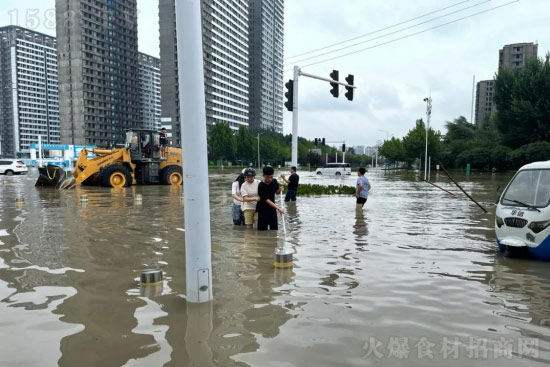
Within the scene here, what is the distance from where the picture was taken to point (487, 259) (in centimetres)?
731

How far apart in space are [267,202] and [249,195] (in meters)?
0.57

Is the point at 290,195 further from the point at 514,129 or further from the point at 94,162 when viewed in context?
the point at 514,129

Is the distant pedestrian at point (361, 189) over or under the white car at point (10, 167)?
under

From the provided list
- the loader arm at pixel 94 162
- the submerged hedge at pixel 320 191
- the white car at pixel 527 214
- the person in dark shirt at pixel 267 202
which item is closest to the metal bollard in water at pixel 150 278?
the person in dark shirt at pixel 267 202

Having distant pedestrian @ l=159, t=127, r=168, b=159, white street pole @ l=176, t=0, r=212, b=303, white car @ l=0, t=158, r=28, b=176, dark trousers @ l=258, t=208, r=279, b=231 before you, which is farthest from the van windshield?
white car @ l=0, t=158, r=28, b=176

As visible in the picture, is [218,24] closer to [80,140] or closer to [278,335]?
[80,140]

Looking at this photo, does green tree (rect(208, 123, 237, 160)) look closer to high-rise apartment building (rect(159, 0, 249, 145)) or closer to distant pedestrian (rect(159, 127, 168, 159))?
high-rise apartment building (rect(159, 0, 249, 145))

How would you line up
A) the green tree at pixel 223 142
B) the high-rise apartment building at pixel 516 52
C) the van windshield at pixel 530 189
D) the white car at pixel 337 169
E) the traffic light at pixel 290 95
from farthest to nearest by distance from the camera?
the high-rise apartment building at pixel 516 52 → the green tree at pixel 223 142 → the white car at pixel 337 169 → the traffic light at pixel 290 95 → the van windshield at pixel 530 189

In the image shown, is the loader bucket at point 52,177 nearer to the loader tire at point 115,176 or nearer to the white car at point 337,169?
the loader tire at point 115,176

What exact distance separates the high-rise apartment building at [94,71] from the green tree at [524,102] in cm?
10010

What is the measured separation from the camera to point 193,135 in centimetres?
453

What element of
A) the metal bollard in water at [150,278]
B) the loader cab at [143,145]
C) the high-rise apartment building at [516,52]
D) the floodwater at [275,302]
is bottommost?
the floodwater at [275,302]

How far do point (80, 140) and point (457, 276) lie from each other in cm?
12085

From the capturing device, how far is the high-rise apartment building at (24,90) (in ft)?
433
